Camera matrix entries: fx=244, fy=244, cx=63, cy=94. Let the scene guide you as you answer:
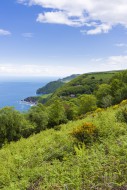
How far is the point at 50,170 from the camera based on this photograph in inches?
312

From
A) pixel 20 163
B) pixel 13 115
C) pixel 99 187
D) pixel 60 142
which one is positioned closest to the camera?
pixel 99 187

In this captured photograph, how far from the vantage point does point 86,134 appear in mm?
11570

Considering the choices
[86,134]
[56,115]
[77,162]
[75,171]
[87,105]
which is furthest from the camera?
[87,105]

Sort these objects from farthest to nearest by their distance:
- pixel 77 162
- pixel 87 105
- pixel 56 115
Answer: pixel 87 105 → pixel 56 115 → pixel 77 162

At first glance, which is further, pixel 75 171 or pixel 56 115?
pixel 56 115

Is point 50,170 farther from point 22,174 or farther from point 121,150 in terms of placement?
point 121,150

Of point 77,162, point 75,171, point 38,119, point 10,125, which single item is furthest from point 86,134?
point 38,119

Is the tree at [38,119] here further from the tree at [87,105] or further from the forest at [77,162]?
the forest at [77,162]

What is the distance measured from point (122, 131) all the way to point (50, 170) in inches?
187

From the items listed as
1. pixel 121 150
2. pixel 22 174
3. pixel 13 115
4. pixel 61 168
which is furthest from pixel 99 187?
pixel 13 115

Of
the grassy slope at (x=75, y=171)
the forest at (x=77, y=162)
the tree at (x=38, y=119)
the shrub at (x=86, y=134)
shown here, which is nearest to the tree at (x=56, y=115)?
the tree at (x=38, y=119)

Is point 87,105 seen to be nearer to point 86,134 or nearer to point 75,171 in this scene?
point 86,134

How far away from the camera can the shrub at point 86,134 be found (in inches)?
450

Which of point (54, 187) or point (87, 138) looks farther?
point (87, 138)
